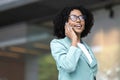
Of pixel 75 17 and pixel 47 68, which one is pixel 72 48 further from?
pixel 47 68

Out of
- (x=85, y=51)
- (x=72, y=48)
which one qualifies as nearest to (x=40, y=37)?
(x=85, y=51)

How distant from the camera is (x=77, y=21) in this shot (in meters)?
2.64

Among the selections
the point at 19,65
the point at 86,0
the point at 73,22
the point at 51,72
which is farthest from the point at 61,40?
the point at 19,65

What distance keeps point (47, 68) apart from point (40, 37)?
0.86m

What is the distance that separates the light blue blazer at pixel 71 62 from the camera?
2.49 meters

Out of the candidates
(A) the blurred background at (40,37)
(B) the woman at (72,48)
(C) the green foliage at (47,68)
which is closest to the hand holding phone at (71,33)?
(B) the woman at (72,48)

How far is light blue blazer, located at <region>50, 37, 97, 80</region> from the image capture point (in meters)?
2.49

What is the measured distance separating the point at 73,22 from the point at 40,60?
25.1ft

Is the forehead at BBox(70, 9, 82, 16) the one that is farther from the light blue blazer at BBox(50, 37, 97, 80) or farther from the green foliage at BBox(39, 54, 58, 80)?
the green foliage at BBox(39, 54, 58, 80)

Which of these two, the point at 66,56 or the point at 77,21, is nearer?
the point at 66,56

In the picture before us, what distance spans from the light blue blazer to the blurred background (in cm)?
634

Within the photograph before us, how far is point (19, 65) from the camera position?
10656 mm

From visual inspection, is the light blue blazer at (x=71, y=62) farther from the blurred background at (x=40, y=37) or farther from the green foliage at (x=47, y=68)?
the green foliage at (x=47, y=68)

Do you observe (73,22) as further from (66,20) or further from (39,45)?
(39,45)
